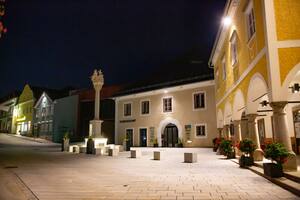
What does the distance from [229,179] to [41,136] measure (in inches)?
1637

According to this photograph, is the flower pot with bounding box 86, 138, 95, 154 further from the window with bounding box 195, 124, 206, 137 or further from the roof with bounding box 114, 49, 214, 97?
the roof with bounding box 114, 49, 214, 97

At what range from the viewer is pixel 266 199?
545 cm

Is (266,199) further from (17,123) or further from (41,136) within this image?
(17,123)

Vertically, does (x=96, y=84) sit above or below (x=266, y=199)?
above

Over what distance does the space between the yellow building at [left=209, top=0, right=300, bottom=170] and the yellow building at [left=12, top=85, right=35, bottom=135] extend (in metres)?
42.9

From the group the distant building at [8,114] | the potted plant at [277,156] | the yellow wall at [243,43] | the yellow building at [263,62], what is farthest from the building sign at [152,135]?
the distant building at [8,114]

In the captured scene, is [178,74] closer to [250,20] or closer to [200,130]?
[200,130]

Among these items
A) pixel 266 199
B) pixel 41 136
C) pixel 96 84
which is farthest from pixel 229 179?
pixel 41 136

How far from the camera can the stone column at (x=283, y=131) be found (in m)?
7.65

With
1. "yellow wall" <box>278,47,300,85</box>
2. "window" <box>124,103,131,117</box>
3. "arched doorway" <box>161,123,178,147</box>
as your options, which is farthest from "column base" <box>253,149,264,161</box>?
"window" <box>124,103,131,117</box>

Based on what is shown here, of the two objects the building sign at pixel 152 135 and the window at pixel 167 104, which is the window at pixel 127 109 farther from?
the window at pixel 167 104

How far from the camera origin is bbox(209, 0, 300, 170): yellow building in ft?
26.1

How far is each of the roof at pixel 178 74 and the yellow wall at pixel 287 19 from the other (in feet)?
51.8

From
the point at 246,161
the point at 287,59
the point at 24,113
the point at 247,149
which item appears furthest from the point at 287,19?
the point at 24,113
